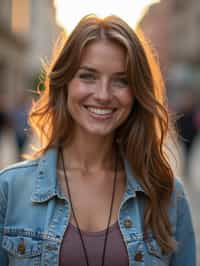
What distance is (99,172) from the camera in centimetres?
329

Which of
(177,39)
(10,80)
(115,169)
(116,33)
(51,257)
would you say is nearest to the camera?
(51,257)

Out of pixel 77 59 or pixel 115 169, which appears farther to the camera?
pixel 115 169

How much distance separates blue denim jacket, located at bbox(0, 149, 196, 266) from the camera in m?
2.95

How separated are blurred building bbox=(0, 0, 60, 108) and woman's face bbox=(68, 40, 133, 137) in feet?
94.7

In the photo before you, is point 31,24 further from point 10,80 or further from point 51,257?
point 51,257

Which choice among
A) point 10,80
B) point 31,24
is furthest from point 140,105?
point 31,24

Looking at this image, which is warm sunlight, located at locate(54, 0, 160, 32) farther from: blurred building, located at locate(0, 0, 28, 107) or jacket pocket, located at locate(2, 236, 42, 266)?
blurred building, located at locate(0, 0, 28, 107)

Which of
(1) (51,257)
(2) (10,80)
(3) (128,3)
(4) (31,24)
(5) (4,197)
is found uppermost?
(4) (31,24)

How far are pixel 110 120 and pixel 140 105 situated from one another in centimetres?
21

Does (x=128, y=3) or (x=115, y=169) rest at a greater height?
(x=128, y=3)

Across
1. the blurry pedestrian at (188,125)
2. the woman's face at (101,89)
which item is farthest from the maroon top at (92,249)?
the blurry pedestrian at (188,125)

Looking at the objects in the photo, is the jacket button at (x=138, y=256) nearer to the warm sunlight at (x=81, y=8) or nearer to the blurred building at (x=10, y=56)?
the warm sunlight at (x=81, y=8)

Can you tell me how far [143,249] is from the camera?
3.04 metres

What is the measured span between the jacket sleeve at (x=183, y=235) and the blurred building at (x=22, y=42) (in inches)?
1135
